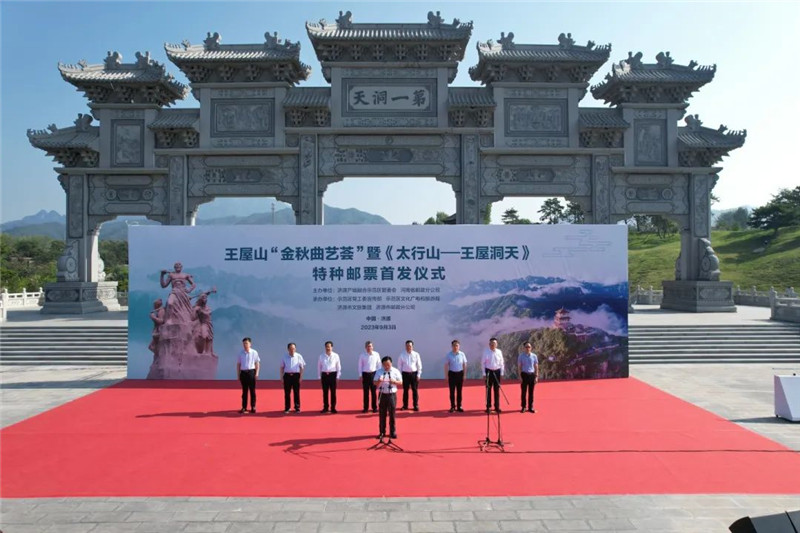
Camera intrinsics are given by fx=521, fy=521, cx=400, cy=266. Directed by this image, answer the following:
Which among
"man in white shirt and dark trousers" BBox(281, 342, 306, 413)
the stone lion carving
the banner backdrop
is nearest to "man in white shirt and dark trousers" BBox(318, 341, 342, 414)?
"man in white shirt and dark trousers" BBox(281, 342, 306, 413)

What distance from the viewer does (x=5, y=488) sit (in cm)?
513

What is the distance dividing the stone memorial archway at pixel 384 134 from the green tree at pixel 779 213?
33.3 meters

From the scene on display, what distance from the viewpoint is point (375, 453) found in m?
6.10

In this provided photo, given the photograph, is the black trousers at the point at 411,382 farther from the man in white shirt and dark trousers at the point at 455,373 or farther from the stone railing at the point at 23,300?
the stone railing at the point at 23,300

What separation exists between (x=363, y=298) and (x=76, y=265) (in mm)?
12794

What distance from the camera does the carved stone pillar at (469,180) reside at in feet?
56.9

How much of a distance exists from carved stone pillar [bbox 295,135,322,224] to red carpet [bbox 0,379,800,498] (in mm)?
9460

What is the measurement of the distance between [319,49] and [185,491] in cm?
1546

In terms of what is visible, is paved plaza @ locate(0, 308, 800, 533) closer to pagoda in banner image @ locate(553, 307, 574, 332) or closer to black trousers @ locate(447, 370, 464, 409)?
black trousers @ locate(447, 370, 464, 409)

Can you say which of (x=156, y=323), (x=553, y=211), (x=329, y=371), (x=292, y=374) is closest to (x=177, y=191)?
(x=156, y=323)

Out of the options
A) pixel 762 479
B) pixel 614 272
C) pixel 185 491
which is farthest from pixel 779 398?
pixel 185 491

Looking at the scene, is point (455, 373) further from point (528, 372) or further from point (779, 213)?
point (779, 213)

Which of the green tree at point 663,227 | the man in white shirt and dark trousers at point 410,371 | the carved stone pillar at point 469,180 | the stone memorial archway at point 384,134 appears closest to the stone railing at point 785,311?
the stone memorial archway at point 384,134

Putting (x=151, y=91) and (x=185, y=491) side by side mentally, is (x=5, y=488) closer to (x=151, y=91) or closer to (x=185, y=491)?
(x=185, y=491)
